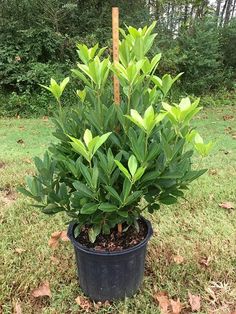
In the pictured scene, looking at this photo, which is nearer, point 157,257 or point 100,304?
point 100,304

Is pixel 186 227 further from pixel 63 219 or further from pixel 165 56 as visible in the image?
pixel 165 56

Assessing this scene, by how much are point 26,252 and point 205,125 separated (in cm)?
526

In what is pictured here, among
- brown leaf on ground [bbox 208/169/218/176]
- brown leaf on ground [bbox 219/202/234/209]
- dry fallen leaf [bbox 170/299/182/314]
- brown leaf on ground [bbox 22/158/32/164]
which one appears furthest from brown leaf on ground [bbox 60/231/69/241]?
brown leaf on ground [bbox 208/169/218/176]

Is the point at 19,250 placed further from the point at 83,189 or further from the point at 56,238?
the point at 83,189

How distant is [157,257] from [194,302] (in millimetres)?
470

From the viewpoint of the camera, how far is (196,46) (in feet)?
33.0

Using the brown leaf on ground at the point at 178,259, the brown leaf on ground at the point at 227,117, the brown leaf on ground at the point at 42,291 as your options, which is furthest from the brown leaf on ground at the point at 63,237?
the brown leaf on ground at the point at 227,117

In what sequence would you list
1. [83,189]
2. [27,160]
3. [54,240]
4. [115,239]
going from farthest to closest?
1. [27,160]
2. [54,240]
3. [115,239]
4. [83,189]

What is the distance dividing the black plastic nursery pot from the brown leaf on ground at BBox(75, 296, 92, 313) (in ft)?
0.12

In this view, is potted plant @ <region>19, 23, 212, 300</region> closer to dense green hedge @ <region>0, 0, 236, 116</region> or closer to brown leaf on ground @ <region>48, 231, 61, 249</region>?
brown leaf on ground @ <region>48, 231, 61, 249</region>

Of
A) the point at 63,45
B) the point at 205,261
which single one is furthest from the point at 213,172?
the point at 63,45

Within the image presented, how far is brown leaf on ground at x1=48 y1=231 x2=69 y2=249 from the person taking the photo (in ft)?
9.13

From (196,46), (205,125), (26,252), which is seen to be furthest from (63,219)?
(196,46)

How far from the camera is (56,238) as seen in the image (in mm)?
2846
